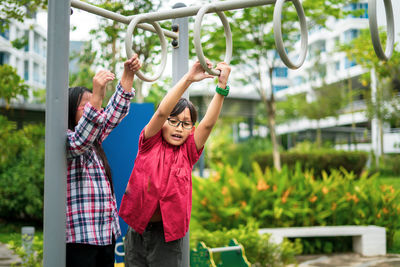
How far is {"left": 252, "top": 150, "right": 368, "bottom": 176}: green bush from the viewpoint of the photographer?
12.1 metres

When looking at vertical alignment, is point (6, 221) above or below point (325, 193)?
below

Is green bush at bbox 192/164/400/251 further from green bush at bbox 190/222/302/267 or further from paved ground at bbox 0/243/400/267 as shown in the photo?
green bush at bbox 190/222/302/267

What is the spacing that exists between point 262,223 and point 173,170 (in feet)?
10.3

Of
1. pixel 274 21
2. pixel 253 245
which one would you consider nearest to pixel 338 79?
pixel 253 245

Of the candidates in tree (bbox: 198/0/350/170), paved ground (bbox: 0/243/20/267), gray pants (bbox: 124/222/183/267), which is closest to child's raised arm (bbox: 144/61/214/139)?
gray pants (bbox: 124/222/183/267)

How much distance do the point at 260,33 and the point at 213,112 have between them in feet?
19.9

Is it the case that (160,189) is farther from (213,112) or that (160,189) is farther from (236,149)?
(236,149)

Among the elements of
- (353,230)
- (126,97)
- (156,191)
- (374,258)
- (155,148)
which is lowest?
(374,258)

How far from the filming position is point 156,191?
1.74 m

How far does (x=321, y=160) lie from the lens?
12.2 metres

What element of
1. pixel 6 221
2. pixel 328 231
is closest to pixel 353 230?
pixel 328 231

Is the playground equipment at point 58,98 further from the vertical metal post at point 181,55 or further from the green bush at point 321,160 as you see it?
the green bush at point 321,160

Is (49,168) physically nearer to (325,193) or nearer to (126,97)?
(126,97)

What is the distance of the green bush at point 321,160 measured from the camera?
39.6 ft
